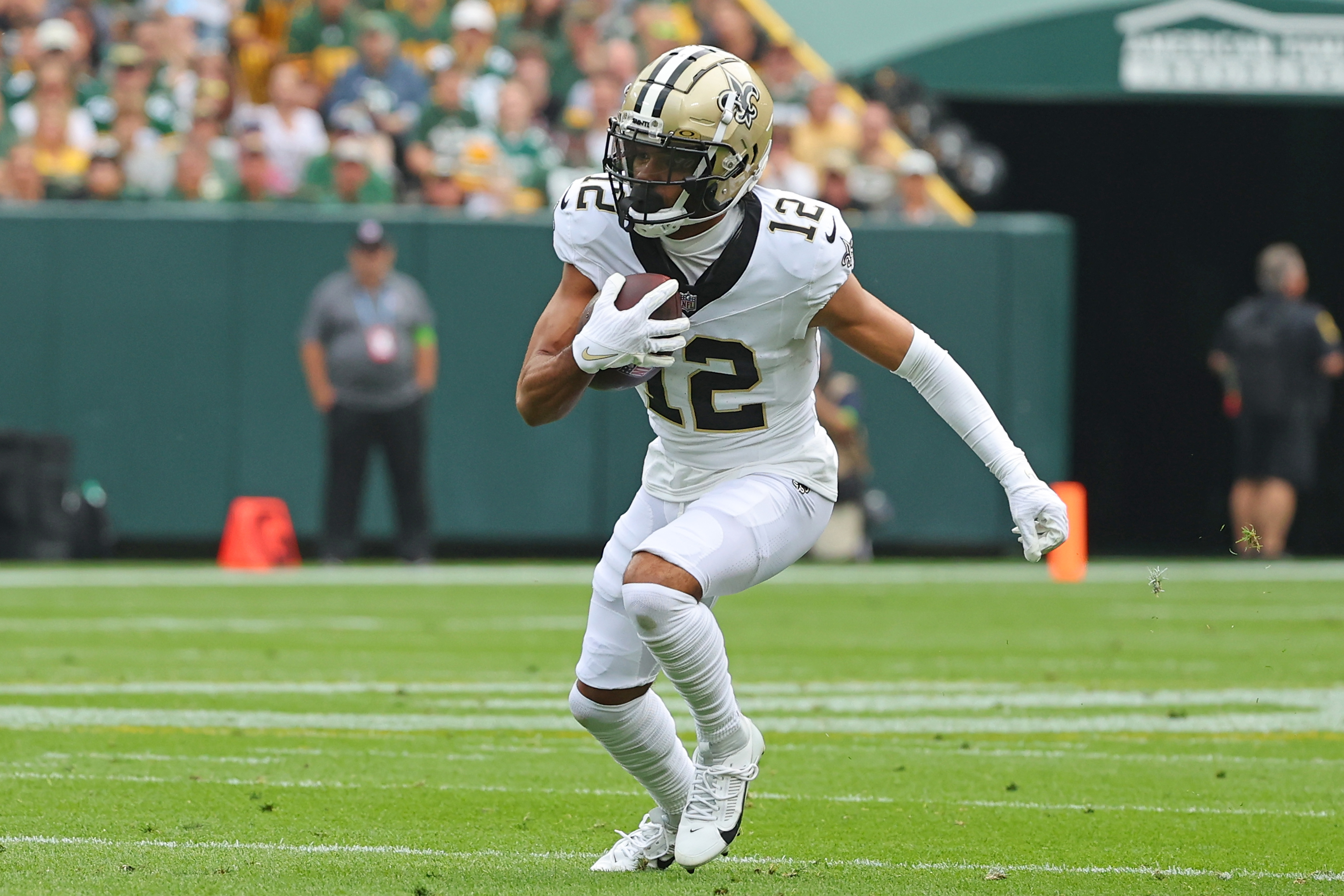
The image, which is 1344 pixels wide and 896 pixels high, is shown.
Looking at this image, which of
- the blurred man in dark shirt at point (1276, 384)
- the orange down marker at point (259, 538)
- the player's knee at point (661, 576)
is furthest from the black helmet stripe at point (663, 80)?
the blurred man in dark shirt at point (1276, 384)

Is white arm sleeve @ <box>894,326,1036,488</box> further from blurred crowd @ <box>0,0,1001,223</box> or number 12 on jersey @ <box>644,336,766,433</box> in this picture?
blurred crowd @ <box>0,0,1001,223</box>

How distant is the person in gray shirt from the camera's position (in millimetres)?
12102

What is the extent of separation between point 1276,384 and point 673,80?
A: 10171 millimetres

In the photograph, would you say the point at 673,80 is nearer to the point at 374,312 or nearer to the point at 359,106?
the point at 374,312

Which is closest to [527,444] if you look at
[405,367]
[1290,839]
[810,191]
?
[405,367]

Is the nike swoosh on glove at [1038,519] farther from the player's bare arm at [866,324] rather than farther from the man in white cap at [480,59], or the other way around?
the man in white cap at [480,59]

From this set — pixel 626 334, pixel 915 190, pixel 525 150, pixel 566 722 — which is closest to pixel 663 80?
pixel 626 334

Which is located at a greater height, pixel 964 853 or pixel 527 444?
pixel 964 853

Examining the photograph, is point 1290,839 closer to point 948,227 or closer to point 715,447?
point 715,447

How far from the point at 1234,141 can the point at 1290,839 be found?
13.7 m

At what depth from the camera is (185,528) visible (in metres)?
13.2

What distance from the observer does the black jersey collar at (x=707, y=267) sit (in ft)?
14.1

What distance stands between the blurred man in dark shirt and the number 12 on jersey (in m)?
9.85

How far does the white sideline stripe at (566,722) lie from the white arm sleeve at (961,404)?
2257mm
